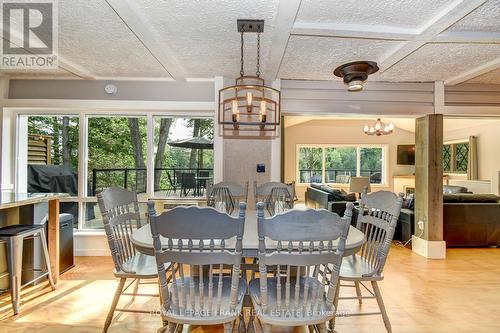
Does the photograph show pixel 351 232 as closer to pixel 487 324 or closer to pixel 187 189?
pixel 487 324

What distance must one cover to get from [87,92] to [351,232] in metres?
3.81

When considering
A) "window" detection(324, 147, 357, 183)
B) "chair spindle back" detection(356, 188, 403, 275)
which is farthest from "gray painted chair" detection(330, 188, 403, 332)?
"window" detection(324, 147, 357, 183)

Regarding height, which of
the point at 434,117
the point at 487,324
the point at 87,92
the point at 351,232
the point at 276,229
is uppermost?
the point at 87,92

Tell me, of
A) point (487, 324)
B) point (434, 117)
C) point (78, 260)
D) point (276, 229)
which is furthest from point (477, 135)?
point (78, 260)

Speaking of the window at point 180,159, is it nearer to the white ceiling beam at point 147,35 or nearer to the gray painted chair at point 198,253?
the white ceiling beam at point 147,35

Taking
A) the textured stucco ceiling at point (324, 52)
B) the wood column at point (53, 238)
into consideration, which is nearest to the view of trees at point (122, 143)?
the wood column at point (53, 238)

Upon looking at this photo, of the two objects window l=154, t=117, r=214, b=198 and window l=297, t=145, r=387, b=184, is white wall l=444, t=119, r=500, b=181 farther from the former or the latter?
window l=154, t=117, r=214, b=198

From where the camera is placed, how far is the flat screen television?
922 cm

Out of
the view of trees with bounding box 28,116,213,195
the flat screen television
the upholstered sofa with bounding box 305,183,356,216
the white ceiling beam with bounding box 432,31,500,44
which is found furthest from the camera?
the flat screen television

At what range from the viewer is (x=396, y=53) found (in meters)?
3.04

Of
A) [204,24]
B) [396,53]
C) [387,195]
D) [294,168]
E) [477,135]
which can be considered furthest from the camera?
[294,168]

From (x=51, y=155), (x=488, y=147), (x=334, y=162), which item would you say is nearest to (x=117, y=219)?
(x=51, y=155)

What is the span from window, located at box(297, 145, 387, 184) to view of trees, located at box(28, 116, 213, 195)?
6.10 m

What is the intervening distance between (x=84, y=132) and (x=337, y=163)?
7880 millimetres
